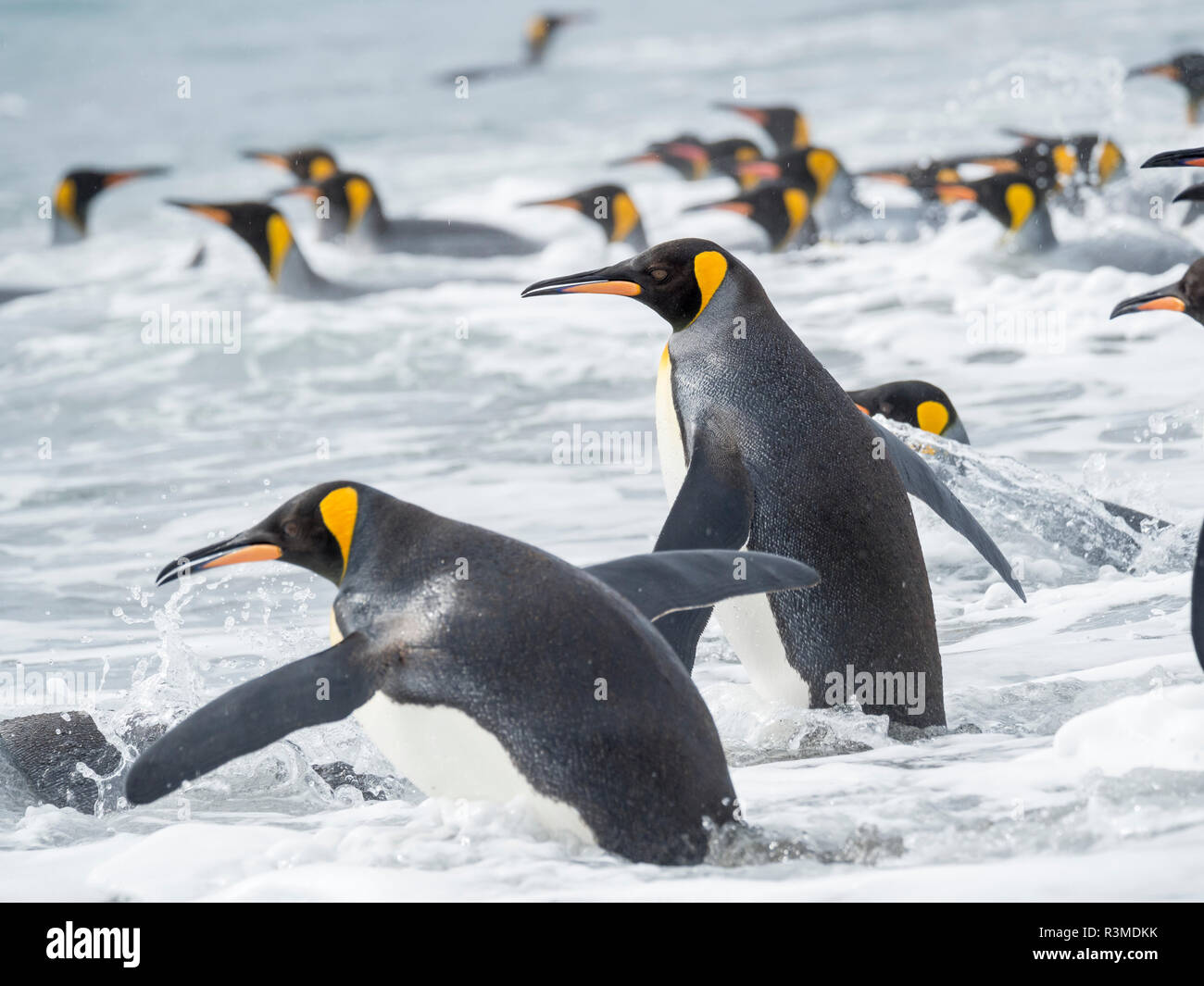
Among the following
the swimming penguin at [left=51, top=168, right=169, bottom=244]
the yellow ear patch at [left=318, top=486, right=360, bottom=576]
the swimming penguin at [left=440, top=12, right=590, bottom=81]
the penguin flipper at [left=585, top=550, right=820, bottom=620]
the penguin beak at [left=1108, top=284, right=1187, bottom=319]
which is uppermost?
the swimming penguin at [left=440, top=12, right=590, bottom=81]

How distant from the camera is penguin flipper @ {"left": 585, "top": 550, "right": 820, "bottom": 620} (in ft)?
8.97

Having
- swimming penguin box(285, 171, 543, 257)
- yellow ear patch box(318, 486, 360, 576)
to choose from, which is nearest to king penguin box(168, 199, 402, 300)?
swimming penguin box(285, 171, 543, 257)

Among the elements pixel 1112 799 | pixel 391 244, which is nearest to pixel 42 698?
pixel 1112 799

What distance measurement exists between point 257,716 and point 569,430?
4.91 m

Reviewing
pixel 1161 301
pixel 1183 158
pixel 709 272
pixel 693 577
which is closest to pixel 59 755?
pixel 693 577

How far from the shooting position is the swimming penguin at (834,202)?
11227 millimetres

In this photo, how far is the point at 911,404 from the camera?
4992mm

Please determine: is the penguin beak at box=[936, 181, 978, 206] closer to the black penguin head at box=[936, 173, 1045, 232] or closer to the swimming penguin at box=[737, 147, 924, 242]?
the black penguin head at box=[936, 173, 1045, 232]

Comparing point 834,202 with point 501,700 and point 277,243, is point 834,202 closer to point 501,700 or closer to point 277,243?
point 277,243

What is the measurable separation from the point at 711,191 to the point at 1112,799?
12.2 metres

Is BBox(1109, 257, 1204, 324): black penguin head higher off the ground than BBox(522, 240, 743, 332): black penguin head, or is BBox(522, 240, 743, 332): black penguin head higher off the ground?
BBox(522, 240, 743, 332): black penguin head

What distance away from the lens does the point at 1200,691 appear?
269 centimetres

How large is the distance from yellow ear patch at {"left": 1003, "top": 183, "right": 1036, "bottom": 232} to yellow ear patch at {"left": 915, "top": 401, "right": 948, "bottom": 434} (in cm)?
499
